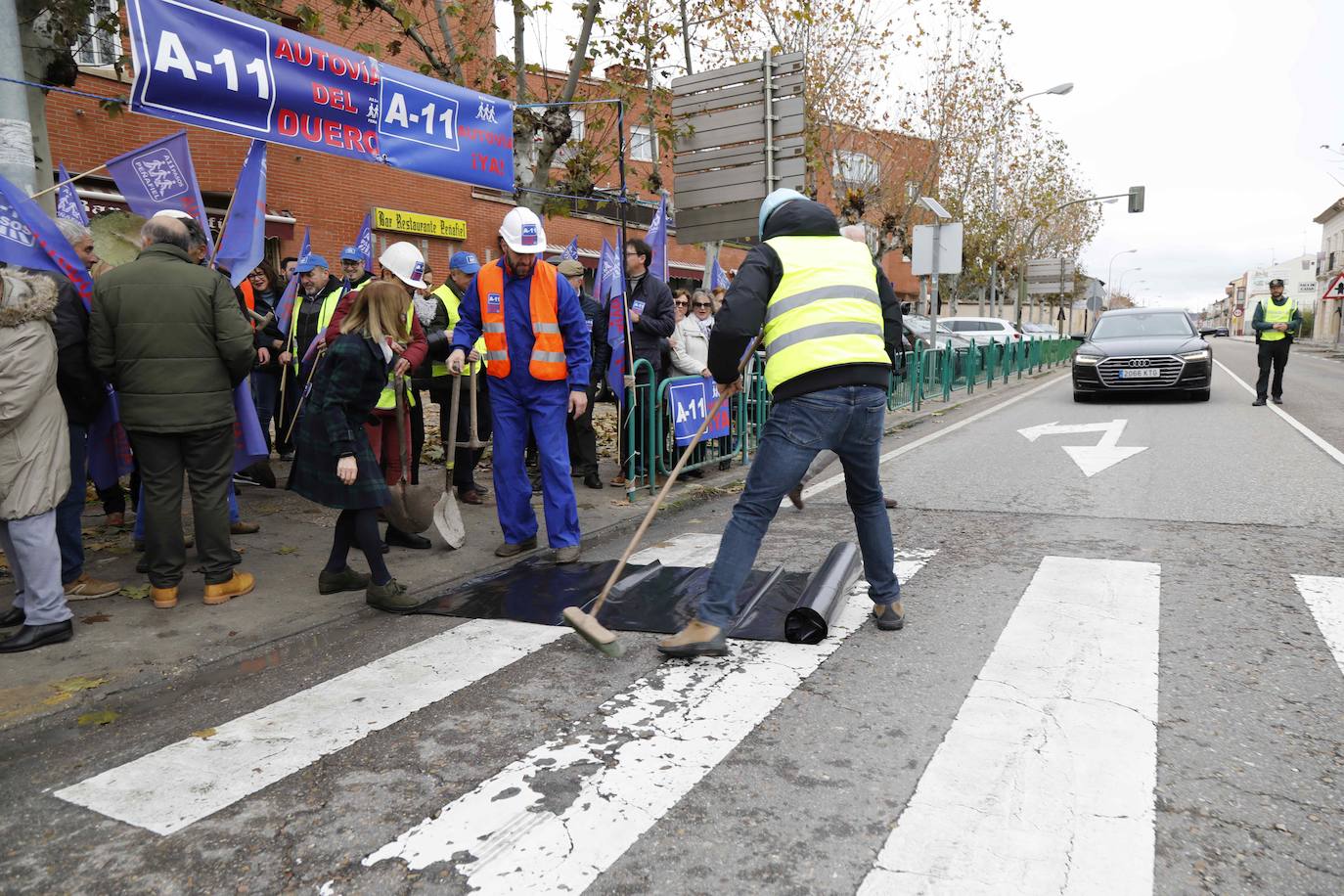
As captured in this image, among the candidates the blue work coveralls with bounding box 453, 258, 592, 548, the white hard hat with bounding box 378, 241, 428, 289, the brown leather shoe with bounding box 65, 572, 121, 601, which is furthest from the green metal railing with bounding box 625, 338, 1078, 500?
the brown leather shoe with bounding box 65, 572, 121, 601

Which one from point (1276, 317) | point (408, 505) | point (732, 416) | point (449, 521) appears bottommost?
point (449, 521)

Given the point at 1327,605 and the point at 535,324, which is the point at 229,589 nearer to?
the point at 535,324

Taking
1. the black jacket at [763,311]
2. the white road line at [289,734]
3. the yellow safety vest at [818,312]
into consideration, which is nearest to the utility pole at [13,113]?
the white road line at [289,734]

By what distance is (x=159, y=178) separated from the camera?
544 centimetres

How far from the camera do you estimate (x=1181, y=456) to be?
9.15m

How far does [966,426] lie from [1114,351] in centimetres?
399

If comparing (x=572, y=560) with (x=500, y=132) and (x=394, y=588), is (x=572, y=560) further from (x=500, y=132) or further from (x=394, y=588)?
(x=500, y=132)

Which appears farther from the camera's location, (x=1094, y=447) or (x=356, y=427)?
(x=1094, y=447)

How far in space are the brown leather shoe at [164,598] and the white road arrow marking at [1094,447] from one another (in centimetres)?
727

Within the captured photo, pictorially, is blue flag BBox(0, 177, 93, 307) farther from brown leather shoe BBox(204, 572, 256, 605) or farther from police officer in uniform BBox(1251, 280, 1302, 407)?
police officer in uniform BBox(1251, 280, 1302, 407)

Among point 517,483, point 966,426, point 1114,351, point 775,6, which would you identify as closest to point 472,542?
point 517,483

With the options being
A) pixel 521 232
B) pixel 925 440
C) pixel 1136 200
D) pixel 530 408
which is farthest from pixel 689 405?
pixel 1136 200

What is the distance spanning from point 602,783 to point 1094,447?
869 cm

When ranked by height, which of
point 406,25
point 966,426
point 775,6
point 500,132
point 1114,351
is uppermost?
point 775,6
